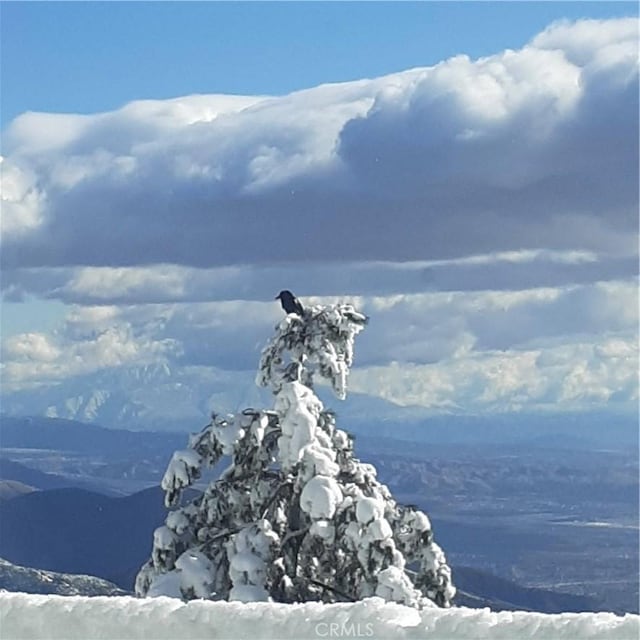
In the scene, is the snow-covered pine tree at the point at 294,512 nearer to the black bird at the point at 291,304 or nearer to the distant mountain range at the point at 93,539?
the black bird at the point at 291,304

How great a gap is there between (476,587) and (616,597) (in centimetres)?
1678

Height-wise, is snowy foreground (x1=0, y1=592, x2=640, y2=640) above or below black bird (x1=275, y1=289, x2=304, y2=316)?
below

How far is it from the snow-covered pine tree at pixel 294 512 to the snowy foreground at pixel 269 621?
641cm

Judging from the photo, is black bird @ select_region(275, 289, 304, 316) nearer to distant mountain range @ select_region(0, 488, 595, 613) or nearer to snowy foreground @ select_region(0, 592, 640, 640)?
snowy foreground @ select_region(0, 592, 640, 640)

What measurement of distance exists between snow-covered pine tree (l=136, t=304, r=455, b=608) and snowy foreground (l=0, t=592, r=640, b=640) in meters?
6.41

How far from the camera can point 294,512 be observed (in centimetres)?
889

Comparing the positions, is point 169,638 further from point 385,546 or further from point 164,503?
point 164,503

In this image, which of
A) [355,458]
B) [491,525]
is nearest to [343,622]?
[355,458]

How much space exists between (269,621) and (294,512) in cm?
734

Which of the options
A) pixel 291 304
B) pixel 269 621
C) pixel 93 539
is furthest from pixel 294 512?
pixel 93 539

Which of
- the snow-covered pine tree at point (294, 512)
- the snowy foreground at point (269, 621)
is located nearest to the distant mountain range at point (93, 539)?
the snow-covered pine tree at point (294, 512)

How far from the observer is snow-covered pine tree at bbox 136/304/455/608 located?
838 cm

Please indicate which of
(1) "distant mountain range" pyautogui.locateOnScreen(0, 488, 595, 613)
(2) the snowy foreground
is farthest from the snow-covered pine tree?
(1) "distant mountain range" pyautogui.locateOnScreen(0, 488, 595, 613)

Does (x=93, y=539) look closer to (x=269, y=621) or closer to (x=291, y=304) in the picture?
(x=291, y=304)
